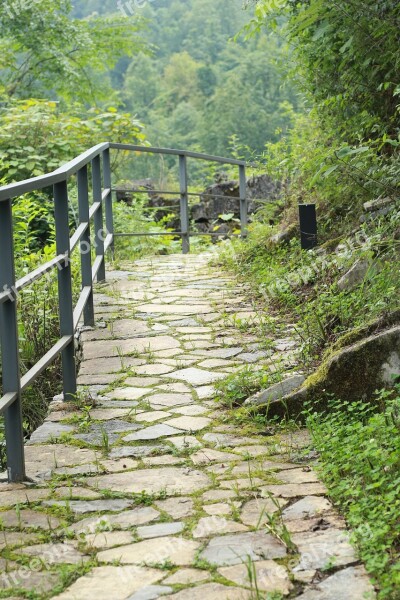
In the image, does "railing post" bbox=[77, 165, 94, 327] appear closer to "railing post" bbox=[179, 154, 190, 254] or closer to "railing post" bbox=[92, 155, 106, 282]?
"railing post" bbox=[92, 155, 106, 282]

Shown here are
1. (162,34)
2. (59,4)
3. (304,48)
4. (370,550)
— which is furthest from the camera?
(162,34)

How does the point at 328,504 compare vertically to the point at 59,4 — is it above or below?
below

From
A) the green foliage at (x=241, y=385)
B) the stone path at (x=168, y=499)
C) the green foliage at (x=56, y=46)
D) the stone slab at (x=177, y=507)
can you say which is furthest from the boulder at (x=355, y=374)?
the green foliage at (x=56, y=46)

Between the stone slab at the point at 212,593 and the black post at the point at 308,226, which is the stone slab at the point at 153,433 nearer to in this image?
the stone slab at the point at 212,593

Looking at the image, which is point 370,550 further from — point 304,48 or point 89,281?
point 304,48

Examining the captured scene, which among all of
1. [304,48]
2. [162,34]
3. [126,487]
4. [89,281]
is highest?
[162,34]

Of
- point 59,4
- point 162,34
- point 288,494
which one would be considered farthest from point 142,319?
point 162,34

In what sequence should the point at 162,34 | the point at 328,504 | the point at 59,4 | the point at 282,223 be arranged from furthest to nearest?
→ the point at 162,34 < the point at 59,4 < the point at 282,223 < the point at 328,504

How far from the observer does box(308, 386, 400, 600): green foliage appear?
2455 mm

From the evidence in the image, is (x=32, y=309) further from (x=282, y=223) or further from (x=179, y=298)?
(x=282, y=223)

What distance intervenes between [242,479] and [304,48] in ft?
15.2

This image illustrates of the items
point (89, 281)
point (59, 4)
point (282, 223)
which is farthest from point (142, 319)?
point (59, 4)

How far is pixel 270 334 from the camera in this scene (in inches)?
216

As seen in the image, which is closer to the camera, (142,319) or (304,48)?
(142,319)
